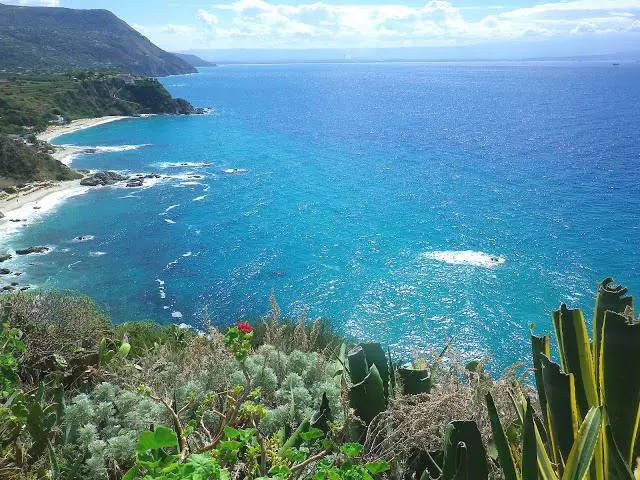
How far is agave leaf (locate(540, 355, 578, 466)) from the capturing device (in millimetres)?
2381

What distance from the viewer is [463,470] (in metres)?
2.50

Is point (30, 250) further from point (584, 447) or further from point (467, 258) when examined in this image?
point (584, 447)

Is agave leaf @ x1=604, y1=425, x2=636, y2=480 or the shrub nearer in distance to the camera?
agave leaf @ x1=604, y1=425, x2=636, y2=480

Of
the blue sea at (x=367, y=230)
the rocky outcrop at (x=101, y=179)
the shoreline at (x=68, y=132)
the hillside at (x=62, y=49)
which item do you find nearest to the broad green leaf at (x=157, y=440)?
the blue sea at (x=367, y=230)

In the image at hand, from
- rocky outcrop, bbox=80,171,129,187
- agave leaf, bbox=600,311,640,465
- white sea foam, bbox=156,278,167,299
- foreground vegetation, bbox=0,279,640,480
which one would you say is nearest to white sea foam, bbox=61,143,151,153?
rocky outcrop, bbox=80,171,129,187

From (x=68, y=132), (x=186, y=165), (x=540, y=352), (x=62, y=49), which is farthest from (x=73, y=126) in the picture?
(x=62, y=49)

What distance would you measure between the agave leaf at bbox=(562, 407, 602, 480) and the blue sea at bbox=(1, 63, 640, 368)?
17.1 m

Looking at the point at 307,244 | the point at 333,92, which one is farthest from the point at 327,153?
the point at 333,92

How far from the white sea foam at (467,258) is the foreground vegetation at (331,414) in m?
25.9

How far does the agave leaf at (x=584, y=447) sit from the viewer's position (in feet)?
7.04

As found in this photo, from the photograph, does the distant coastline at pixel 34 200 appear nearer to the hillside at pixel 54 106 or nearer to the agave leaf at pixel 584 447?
the hillside at pixel 54 106

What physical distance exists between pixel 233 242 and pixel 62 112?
194ft

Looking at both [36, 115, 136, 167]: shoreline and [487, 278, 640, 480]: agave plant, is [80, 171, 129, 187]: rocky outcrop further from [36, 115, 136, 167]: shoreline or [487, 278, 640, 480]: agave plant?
[487, 278, 640, 480]: agave plant

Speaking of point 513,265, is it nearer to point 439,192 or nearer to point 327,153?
point 439,192
